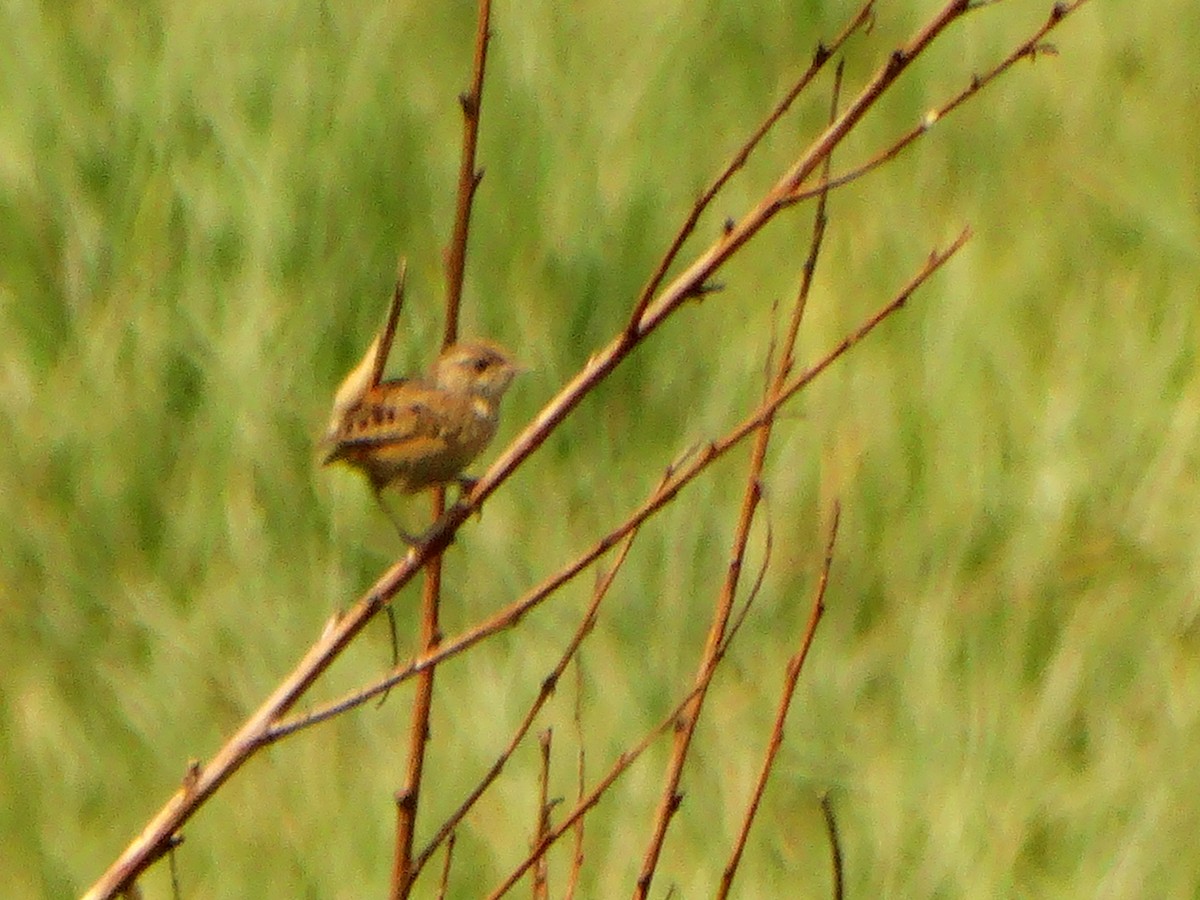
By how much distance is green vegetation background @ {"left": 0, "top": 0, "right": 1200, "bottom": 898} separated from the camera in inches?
146

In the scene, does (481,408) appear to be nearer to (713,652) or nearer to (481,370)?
(481,370)

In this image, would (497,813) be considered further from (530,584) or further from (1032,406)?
(1032,406)

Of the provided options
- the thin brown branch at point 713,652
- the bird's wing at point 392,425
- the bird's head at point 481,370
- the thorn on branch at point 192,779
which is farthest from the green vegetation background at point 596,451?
the thorn on branch at point 192,779

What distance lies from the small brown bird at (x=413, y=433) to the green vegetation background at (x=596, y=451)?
86 cm

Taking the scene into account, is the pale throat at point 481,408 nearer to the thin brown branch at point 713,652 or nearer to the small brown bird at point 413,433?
the small brown bird at point 413,433

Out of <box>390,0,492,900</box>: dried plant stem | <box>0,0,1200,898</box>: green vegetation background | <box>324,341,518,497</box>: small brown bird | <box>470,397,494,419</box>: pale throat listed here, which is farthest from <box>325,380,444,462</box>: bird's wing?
<box>390,0,492,900</box>: dried plant stem

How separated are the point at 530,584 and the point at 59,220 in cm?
149

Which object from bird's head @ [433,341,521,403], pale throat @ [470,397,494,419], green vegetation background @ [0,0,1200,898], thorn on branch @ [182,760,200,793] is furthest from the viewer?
green vegetation background @ [0,0,1200,898]

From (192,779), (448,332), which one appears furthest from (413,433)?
(192,779)

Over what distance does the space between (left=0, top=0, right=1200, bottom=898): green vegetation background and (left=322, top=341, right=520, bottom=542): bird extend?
2.81 feet

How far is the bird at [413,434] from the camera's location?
291cm

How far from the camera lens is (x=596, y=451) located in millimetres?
4516

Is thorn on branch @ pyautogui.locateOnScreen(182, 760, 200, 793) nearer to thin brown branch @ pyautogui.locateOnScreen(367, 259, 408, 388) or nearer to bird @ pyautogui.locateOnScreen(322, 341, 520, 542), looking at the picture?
thin brown branch @ pyautogui.locateOnScreen(367, 259, 408, 388)

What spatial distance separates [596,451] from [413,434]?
5.21 feet
